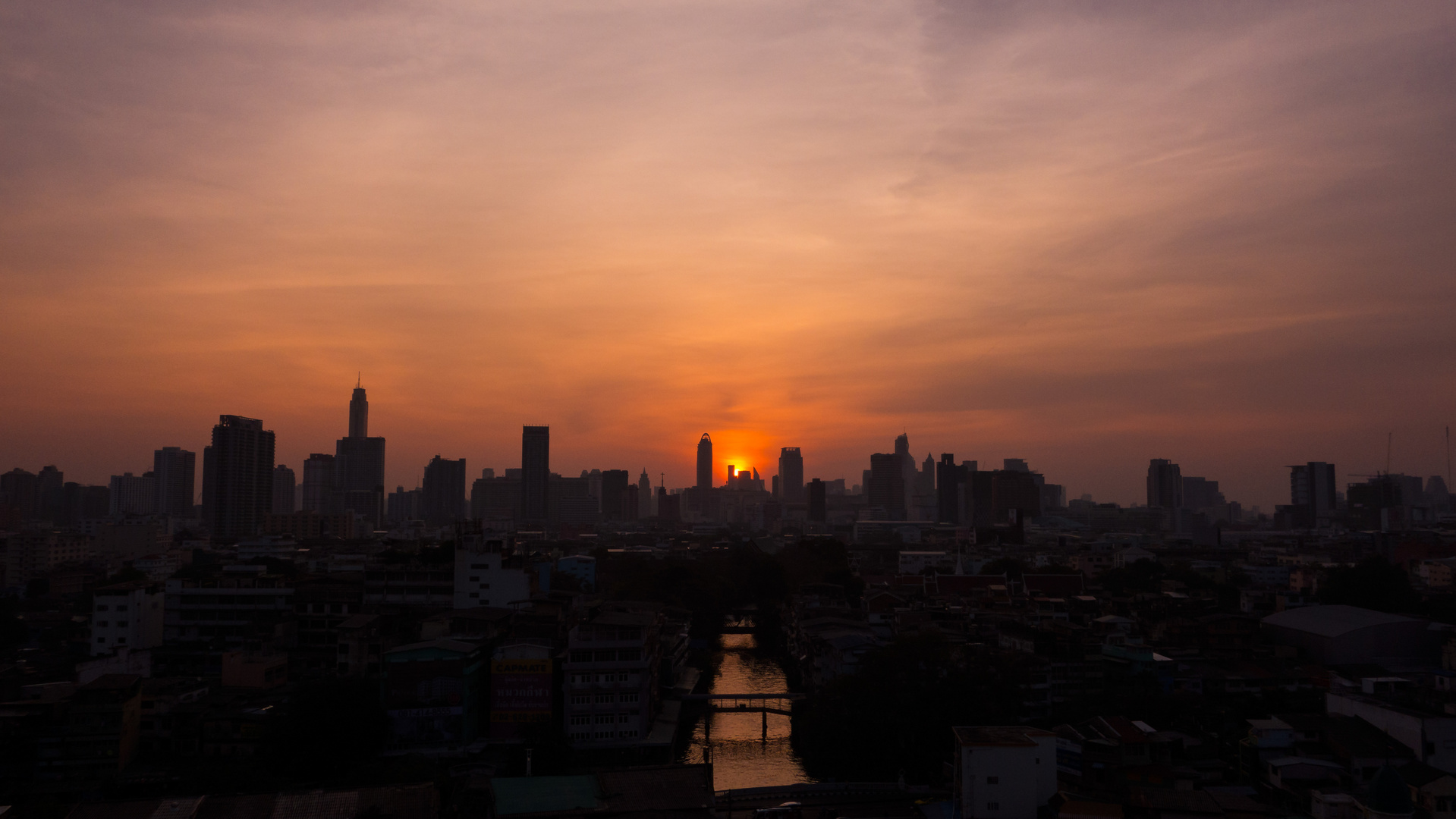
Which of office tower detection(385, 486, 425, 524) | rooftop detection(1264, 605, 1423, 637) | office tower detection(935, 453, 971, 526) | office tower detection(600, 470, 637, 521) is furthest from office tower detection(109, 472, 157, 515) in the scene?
rooftop detection(1264, 605, 1423, 637)

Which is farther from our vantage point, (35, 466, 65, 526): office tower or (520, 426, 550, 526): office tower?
(520, 426, 550, 526): office tower

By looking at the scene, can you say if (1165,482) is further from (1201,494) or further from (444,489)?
(444,489)

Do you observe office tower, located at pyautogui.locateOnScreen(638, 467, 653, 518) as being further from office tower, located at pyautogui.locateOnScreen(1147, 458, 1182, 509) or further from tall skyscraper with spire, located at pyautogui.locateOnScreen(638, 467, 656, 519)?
office tower, located at pyautogui.locateOnScreen(1147, 458, 1182, 509)

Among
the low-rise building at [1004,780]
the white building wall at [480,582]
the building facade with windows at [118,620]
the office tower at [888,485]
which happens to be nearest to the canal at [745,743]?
the low-rise building at [1004,780]

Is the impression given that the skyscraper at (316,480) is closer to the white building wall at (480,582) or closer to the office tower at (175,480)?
the office tower at (175,480)

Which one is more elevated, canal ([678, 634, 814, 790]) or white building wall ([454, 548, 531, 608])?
white building wall ([454, 548, 531, 608])

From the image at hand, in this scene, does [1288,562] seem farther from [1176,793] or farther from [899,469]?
[899,469]
